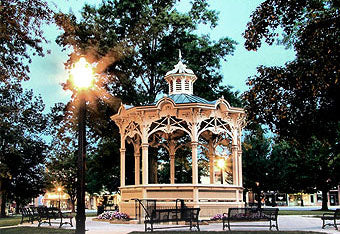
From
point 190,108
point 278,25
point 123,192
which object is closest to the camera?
point 278,25

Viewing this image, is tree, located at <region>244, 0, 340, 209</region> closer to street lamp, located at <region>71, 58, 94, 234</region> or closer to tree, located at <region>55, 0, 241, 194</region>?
street lamp, located at <region>71, 58, 94, 234</region>

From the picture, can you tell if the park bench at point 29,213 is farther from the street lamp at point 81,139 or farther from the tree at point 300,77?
the tree at point 300,77

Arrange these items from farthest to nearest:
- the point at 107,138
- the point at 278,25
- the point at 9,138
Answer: the point at 9,138, the point at 107,138, the point at 278,25

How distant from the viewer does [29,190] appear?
46656 millimetres

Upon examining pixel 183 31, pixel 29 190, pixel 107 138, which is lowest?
pixel 29 190

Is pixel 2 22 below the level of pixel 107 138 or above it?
above

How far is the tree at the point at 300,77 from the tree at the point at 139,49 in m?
17.5

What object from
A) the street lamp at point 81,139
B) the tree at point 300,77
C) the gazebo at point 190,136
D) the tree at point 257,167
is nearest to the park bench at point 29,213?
the gazebo at point 190,136

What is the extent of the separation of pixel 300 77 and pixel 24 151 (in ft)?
121

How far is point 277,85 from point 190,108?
865 centimetres

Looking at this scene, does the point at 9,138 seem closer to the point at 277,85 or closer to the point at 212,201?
the point at 212,201

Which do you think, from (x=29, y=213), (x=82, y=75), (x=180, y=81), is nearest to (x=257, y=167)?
(x=180, y=81)

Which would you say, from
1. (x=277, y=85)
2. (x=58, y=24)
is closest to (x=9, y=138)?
(x=58, y=24)

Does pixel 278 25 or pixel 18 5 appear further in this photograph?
pixel 18 5
